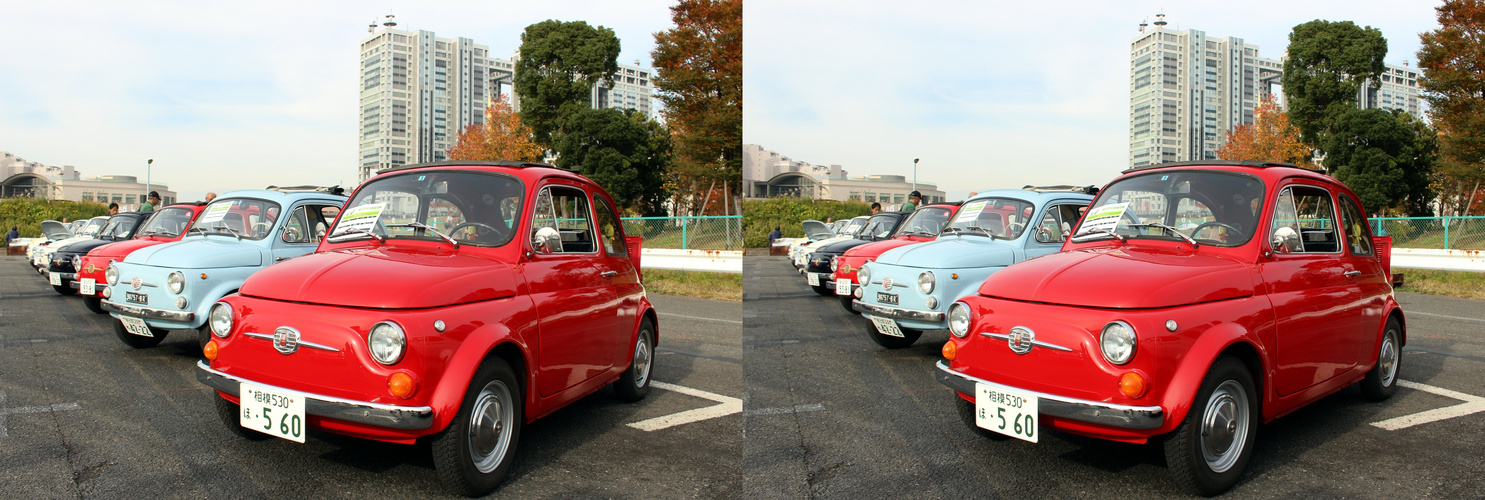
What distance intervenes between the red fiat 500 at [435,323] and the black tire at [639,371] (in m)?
0.32

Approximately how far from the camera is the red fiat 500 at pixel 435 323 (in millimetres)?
3277

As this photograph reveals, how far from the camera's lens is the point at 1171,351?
3.39 meters

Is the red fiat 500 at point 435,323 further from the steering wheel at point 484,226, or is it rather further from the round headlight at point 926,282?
the round headlight at point 926,282

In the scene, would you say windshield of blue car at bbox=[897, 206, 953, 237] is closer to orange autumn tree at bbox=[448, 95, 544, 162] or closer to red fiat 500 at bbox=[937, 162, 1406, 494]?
red fiat 500 at bbox=[937, 162, 1406, 494]

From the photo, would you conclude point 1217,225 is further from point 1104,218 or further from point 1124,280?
point 1124,280

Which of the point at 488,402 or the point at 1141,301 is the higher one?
the point at 1141,301

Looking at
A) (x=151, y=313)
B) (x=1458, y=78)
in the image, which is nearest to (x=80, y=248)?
(x=151, y=313)

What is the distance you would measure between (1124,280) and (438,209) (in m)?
3.55

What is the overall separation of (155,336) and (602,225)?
4.69 metres

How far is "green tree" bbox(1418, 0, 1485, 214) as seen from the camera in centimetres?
2619

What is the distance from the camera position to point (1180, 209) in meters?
4.76

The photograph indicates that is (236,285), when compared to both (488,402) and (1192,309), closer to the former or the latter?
(488,402)

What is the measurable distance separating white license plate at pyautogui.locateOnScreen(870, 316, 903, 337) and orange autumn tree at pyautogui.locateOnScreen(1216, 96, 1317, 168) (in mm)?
28982

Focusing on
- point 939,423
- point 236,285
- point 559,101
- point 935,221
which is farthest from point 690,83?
point 559,101
